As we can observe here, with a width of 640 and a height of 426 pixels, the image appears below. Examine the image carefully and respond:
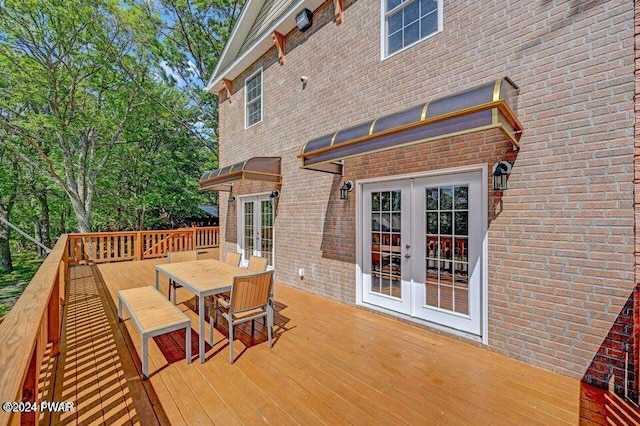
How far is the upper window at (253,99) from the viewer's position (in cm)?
832

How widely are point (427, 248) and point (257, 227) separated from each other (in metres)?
5.25

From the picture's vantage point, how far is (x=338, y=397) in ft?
9.26

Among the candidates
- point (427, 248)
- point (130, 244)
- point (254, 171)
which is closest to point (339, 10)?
point (254, 171)

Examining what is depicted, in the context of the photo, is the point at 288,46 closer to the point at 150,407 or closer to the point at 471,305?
the point at 471,305

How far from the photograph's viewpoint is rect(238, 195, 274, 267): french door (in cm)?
790

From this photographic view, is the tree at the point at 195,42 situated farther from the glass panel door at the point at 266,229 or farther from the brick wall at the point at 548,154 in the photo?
the brick wall at the point at 548,154

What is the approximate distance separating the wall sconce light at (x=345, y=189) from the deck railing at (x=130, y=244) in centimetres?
867

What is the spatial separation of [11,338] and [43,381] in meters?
2.11

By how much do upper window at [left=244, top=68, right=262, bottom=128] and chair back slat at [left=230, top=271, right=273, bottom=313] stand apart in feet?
18.5

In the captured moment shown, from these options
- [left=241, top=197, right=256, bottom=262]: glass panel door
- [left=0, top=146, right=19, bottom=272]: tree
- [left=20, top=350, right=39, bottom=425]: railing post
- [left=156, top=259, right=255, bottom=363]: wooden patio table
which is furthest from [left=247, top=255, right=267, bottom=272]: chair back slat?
[left=0, top=146, right=19, bottom=272]: tree

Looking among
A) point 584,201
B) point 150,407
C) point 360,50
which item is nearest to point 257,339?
point 150,407

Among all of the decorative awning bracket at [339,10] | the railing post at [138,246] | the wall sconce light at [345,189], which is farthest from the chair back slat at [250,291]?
the railing post at [138,246]

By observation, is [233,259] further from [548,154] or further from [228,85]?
[228,85]

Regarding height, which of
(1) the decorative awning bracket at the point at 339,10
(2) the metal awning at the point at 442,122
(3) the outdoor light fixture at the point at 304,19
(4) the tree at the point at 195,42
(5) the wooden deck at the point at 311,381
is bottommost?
(5) the wooden deck at the point at 311,381
